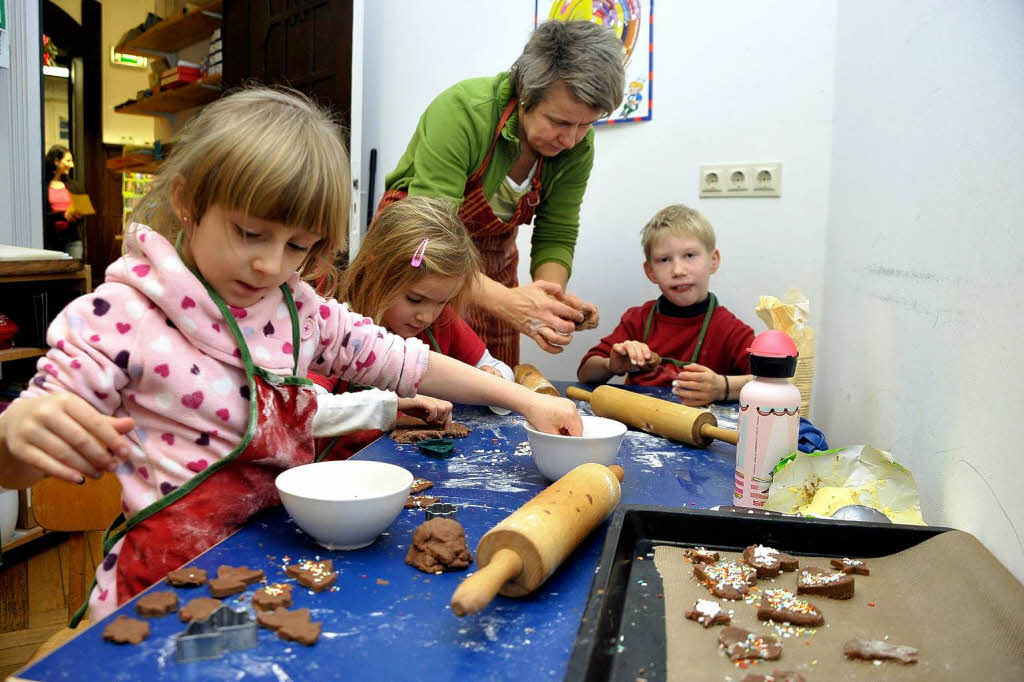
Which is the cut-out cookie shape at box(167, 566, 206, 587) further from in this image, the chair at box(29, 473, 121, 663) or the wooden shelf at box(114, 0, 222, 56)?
the wooden shelf at box(114, 0, 222, 56)

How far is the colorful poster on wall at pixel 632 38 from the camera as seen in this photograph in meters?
2.78

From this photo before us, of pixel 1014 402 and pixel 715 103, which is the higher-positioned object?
pixel 715 103

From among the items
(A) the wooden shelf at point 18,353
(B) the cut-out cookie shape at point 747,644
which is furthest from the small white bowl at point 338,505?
(A) the wooden shelf at point 18,353

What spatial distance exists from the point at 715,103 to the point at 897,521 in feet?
6.86

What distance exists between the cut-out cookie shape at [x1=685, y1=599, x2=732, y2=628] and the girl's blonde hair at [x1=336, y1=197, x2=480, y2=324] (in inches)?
37.6

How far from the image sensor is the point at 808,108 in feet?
8.29

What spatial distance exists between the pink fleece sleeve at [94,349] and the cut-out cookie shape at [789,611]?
743mm

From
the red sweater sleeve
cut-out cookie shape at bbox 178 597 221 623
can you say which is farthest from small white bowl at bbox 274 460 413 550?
the red sweater sleeve

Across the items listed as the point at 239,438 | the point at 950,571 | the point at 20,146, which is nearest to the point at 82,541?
the point at 20,146

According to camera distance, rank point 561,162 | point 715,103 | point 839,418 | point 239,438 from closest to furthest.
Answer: point 239,438
point 839,418
point 561,162
point 715,103

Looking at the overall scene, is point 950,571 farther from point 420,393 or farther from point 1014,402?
point 420,393

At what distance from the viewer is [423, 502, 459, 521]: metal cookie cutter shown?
0.91 m

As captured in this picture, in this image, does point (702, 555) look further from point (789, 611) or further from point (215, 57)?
point (215, 57)

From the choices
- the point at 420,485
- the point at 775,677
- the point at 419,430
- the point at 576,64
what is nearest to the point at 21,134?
the point at 576,64
